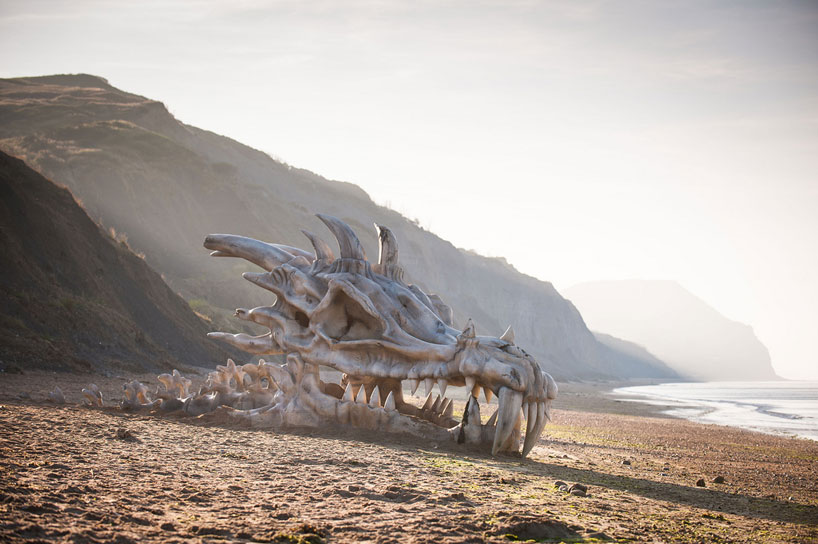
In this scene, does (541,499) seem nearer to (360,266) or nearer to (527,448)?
(527,448)

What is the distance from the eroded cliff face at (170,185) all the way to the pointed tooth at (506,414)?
2022 centimetres

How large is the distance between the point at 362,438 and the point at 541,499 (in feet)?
7.05

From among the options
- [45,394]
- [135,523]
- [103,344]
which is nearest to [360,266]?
[135,523]

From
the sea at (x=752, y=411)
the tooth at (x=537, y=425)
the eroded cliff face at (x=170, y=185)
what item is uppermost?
the eroded cliff face at (x=170, y=185)

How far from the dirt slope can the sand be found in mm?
6235

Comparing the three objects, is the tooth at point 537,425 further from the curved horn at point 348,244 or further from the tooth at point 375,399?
the curved horn at point 348,244

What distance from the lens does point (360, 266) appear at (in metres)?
6.26

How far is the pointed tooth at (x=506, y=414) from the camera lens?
4.93 m

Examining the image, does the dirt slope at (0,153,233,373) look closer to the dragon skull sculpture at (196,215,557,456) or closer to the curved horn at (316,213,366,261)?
the dragon skull sculpture at (196,215,557,456)

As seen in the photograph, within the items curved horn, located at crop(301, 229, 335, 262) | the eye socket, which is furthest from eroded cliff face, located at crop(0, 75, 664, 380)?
the eye socket

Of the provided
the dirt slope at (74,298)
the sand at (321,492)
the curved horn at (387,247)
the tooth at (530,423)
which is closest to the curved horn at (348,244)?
the curved horn at (387,247)

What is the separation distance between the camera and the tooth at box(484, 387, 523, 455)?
16.2ft

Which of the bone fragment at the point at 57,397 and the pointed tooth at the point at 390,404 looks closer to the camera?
the pointed tooth at the point at 390,404

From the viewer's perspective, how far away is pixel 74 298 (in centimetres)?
1423
